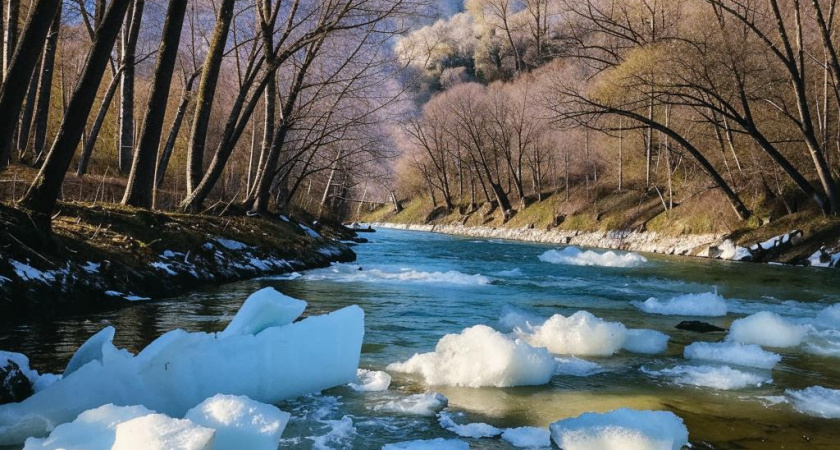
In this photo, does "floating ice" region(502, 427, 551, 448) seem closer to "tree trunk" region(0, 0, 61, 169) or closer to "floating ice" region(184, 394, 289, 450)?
"floating ice" region(184, 394, 289, 450)

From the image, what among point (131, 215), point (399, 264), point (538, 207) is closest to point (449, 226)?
point (538, 207)

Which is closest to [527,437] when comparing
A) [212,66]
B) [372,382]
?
[372,382]

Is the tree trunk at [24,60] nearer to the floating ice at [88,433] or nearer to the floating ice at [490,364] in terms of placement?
the floating ice at [88,433]

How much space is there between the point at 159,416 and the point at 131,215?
7.68 metres

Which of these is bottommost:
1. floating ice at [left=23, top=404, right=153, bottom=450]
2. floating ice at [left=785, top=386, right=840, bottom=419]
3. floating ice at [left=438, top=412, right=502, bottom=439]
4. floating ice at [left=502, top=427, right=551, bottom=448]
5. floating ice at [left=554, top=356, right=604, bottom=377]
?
floating ice at [left=554, top=356, right=604, bottom=377]

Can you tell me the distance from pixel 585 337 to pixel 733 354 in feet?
4.24

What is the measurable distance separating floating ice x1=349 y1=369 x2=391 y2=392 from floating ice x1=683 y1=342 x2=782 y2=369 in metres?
2.89

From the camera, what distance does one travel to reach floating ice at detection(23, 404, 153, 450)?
7.60 feet

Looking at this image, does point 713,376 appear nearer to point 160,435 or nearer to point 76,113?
point 160,435

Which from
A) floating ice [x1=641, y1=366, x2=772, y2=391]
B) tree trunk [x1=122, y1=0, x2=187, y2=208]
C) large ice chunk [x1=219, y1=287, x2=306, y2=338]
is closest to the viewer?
large ice chunk [x1=219, y1=287, x2=306, y2=338]

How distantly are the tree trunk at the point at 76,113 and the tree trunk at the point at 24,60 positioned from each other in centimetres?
48

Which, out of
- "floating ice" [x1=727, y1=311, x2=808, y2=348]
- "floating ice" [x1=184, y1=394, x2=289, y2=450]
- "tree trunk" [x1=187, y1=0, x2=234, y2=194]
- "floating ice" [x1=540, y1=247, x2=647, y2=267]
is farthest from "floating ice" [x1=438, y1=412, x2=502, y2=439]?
"floating ice" [x1=540, y1=247, x2=647, y2=267]

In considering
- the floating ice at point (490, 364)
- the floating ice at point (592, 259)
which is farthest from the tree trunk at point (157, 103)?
the floating ice at point (592, 259)

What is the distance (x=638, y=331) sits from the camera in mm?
5766
